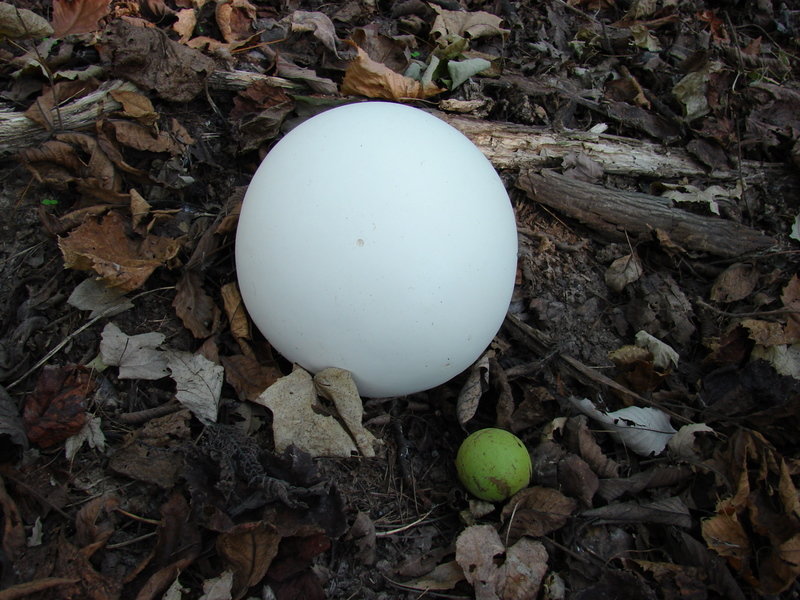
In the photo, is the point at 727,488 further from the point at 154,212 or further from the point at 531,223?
the point at 154,212

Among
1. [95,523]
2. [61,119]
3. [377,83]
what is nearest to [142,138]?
[61,119]

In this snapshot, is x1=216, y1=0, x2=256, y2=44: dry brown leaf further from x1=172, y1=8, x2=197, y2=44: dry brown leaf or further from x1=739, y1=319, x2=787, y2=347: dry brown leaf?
x1=739, y1=319, x2=787, y2=347: dry brown leaf

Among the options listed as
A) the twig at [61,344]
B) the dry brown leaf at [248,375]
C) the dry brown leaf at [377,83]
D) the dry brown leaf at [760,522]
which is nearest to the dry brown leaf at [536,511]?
the dry brown leaf at [760,522]

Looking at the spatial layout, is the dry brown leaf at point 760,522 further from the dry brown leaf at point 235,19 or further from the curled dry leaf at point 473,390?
the dry brown leaf at point 235,19

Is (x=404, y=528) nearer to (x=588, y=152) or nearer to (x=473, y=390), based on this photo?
(x=473, y=390)

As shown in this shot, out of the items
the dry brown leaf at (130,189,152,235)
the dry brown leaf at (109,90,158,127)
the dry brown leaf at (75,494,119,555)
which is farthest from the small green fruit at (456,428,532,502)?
the dry brown leaf at (109,90,158,127)

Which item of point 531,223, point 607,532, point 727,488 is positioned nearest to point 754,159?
point 531,223

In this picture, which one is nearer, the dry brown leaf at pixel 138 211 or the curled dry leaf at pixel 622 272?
the dry brown leaf at pixel 138 211

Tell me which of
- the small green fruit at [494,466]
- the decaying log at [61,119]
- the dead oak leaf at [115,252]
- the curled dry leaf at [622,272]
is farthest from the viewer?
the curled dry leaf at [622,272]
